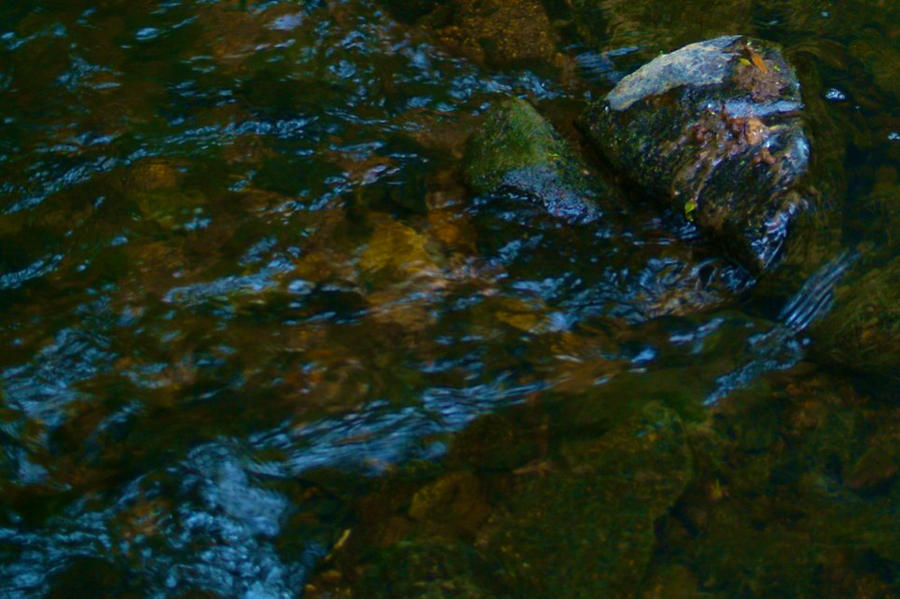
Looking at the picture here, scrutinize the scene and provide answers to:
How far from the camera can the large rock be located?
→ 14.1ft

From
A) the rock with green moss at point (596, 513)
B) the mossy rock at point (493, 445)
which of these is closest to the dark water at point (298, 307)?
the mossy rock at point (493, 445)

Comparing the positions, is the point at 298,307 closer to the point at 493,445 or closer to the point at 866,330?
the point at 493,445

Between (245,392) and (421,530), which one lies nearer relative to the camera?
(421,530)

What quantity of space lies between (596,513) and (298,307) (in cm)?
165

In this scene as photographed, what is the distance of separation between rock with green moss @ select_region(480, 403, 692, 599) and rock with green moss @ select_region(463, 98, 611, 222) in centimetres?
124

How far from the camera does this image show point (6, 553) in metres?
3.23

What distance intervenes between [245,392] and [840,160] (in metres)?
3.36

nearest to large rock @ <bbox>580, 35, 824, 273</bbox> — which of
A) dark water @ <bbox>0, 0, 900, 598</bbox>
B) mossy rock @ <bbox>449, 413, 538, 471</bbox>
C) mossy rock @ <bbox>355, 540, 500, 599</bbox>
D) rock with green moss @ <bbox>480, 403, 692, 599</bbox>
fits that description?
dark water @ <bbox>0, 0, 900, 598</bbox>

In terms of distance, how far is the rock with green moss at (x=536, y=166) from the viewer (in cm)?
450

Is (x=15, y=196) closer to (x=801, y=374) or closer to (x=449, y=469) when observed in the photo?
(x=449, y=469)

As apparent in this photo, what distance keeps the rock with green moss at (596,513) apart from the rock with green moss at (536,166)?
1.24 meters

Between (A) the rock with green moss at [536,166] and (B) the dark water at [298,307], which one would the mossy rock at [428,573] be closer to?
(B) the dark water at [298,307]

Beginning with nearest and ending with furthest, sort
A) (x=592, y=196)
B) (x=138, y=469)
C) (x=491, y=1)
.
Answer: (x=138, y=469) → (x=592, y=196) → (x=491, y=1)

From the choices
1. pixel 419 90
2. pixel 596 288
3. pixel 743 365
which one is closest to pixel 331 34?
pixel 419 90
